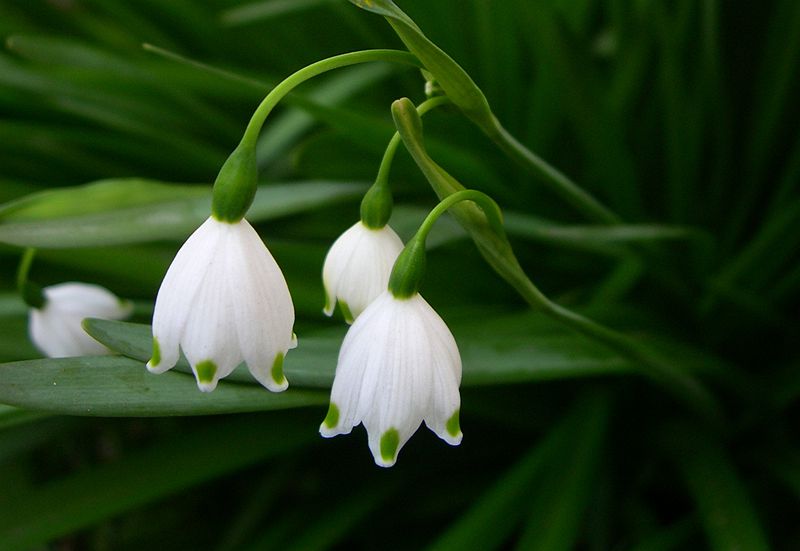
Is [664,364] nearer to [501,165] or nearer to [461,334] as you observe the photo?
[461,334]

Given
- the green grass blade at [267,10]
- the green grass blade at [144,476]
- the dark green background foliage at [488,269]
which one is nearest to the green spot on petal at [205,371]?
the dark green background foliage at [488,269]

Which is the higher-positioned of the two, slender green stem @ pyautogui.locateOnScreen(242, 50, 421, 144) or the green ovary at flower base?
slender green stem @ pyautogui.locateOnScreen(242, 50, 421, 144)

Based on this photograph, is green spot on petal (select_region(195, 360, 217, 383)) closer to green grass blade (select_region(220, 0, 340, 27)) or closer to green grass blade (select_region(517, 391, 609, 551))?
green grass blade (select_region(517, 391, 609, 551))

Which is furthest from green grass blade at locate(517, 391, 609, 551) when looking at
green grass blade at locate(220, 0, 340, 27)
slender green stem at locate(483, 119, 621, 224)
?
green grass blade at locate(220, 0, 340, 27)

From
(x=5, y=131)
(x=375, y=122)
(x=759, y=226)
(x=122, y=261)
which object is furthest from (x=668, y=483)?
(x=5, y=131)

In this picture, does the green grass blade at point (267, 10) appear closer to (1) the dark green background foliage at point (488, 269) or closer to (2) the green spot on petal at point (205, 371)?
(1) the dark green background foliage at point (488, 269)

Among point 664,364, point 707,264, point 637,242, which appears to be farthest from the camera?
point 707,264

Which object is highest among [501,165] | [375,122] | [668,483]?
[375,122]

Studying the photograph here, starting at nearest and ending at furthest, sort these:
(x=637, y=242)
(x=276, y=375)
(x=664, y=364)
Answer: (x=276, y=375)
(x=664, y=364)
(x=637, y=242)
